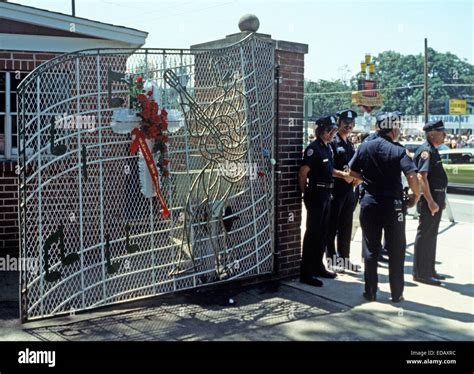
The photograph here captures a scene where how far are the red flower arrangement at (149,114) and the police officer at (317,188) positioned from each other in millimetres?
1921

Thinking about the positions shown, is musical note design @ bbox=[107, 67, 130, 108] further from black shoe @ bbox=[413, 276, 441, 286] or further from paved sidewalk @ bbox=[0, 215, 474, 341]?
black shoe @ bbox=[413, 276, 441, 286]

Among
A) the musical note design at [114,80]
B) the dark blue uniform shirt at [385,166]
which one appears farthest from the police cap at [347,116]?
the musical note design at [114,80]

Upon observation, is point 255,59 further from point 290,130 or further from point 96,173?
point 96,173

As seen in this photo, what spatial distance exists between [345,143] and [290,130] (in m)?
0.98

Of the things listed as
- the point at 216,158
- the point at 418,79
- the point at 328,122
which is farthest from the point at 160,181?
the point at 418,79

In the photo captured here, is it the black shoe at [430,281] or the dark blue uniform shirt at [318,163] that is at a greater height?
the dark blue uniform shirt at [318,163]

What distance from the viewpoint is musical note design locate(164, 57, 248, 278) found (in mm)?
6023

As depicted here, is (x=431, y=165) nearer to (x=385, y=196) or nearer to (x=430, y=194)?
(x=430, y=194)

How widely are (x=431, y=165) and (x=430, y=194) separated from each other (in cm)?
36

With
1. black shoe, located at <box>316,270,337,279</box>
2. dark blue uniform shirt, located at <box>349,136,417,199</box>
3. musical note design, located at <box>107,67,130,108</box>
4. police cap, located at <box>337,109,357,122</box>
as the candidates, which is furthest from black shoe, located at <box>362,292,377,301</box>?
musical note design, located at <box>107,67,130,108</box>

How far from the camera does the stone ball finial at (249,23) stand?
6480 mm

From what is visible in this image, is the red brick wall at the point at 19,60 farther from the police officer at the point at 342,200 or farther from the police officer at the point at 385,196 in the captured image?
the police officer at the point at 385,196

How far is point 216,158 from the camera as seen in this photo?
20.1 ft

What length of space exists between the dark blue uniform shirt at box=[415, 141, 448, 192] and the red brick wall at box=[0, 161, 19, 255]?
18.4 feet
